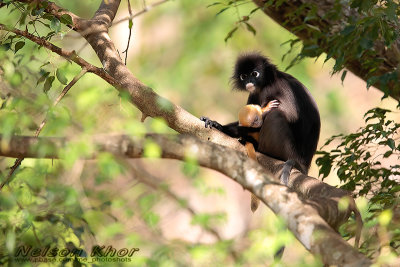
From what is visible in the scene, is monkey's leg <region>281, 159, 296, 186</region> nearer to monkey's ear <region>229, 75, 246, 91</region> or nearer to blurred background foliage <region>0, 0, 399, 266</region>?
blurred background foliage <region>0, 0, 399, 266</region>

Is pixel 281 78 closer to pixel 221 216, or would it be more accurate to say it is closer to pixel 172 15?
pixel 221 216

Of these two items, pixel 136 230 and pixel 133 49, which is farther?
pixel 133 49

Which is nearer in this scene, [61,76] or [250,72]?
[61,76]

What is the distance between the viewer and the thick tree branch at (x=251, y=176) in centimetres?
194

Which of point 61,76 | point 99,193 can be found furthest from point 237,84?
point 61,76

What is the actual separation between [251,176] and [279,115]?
2411 millimetres

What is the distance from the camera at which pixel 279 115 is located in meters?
4.54

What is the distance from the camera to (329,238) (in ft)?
6.48

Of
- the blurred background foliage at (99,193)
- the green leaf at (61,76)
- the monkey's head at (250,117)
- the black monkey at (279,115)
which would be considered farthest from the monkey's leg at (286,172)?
the green leaf at (61,76)

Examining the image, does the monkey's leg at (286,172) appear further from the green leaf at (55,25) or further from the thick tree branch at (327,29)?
the green leaf at (55,25)

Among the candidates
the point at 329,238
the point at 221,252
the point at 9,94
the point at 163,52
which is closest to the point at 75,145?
the point at 221,252

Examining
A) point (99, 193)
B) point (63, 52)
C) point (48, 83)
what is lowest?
point (99, 193)

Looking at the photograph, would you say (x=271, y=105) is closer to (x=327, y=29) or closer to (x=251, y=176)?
(x=327, y=29)

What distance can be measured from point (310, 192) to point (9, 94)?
1.84m
